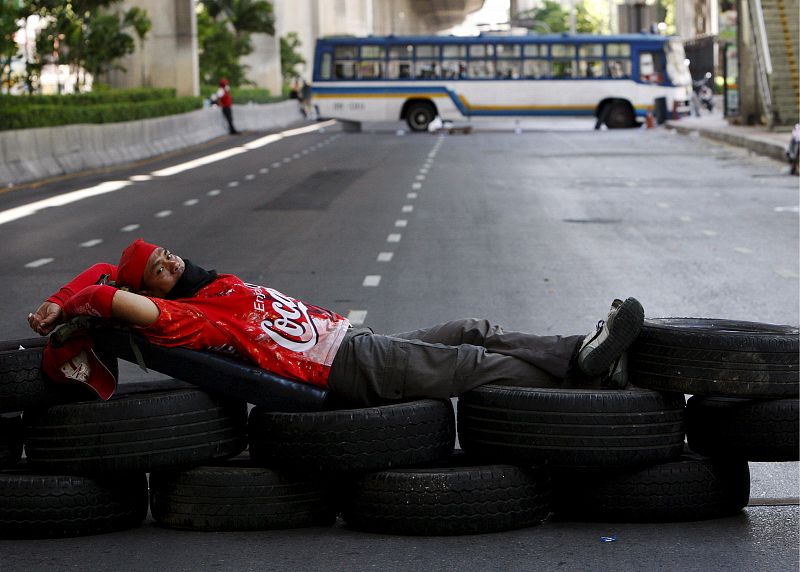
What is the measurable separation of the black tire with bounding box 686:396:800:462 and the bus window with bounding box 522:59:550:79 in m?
46.5

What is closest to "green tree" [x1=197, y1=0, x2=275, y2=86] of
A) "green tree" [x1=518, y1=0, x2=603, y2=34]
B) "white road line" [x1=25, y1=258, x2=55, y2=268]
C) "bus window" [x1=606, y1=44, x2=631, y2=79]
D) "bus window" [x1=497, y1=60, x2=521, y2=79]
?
"bus window" [x1=497, y1=60, x2=521, y2=79]

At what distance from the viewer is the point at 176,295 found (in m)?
6.12

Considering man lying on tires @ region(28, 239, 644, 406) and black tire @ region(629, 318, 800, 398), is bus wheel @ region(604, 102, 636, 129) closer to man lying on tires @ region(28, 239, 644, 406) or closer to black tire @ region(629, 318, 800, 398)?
man lying on tires @ region(28, 239, 644, 406)

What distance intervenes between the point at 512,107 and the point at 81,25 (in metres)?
15.8

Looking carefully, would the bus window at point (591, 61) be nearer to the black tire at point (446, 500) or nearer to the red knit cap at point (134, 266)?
the red knit cap at point (134, 266)

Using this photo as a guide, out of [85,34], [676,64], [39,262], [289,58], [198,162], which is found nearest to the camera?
[39,262]

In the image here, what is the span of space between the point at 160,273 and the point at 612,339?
193 centimetres

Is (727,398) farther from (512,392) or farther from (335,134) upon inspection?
(335,134)

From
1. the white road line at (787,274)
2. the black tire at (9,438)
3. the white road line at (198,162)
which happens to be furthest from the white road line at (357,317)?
the white road line at (198,162)

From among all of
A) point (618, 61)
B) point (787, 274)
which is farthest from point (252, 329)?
point (618, 61)

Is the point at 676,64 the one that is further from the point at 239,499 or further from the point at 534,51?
the point at 239,499

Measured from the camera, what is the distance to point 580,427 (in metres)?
5.66

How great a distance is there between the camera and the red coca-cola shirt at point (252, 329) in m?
5.92

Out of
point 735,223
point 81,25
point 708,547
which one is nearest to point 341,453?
point 708,547
